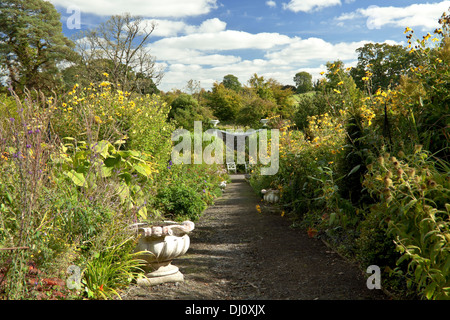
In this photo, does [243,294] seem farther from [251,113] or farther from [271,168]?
[251,113]

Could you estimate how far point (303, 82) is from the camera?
1626 inches

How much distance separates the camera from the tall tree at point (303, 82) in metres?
39.9

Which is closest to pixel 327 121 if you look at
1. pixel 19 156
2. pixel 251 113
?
pixel 19 156

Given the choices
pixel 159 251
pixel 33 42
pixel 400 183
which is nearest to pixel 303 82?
pixel 33 42

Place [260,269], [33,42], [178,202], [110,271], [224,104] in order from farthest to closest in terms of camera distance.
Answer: [224,104] < [33,42] < [178,202] < [260,269] < [110,271]

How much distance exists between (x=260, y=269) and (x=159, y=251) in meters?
1.16

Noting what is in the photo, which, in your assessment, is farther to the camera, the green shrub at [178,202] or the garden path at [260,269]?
the green shrub at [178,202]

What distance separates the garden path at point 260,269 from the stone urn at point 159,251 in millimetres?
80

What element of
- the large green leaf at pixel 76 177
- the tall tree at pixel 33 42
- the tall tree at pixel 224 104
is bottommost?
the large green leaf at pixel 76 177

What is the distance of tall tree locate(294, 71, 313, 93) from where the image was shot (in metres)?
39.9

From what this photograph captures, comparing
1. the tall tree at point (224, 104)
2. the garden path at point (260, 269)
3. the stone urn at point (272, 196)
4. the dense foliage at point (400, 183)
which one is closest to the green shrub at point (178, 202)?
the garden path at point (260, 269)

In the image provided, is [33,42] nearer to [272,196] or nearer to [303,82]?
[272,196]

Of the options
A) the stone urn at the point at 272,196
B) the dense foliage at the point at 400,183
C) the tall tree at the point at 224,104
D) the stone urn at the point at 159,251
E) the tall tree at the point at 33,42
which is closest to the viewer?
the dense foliage at the point at 400,183

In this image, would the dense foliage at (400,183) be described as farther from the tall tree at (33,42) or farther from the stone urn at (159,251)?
the tall tree at (33,42)
